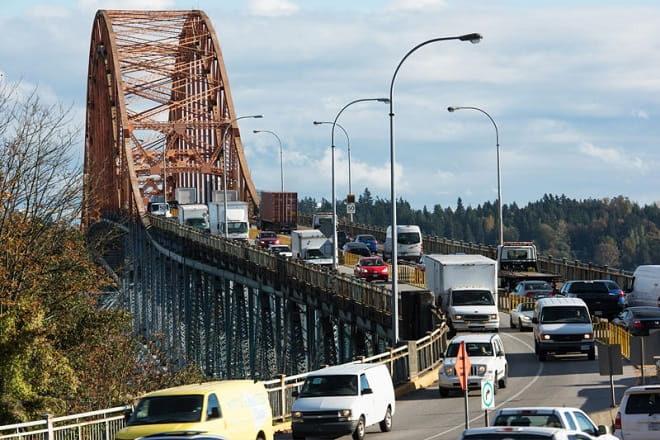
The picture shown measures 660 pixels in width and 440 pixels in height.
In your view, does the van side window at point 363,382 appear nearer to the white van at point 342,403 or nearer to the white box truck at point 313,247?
the white van at point 342,403

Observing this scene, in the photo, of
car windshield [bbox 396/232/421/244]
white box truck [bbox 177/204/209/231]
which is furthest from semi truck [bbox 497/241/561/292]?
white box truck [bbox 177/204/209/231]

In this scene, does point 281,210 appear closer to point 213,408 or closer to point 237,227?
point 237,227

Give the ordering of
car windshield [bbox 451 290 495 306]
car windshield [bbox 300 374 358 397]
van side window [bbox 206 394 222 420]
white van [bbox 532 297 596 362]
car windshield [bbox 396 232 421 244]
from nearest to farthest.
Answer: van side window [bbox 206 394 222 420], car windshield [bbox 300 374 358 397], white van [bbox 532 297 596 362], car windshield [bbox 451 290 495 306], car windshield [bbox 396 232 421 244]

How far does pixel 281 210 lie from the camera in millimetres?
111438

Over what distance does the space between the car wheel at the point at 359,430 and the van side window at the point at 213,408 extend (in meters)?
5.23

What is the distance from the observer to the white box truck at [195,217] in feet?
A: 335

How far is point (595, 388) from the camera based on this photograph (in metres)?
34.8

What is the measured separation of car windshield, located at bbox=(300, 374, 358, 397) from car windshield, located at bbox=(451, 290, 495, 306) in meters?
21.2

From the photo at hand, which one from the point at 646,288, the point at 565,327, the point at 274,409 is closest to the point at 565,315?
the point at 565,327

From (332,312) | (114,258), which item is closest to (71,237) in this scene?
(332,312)

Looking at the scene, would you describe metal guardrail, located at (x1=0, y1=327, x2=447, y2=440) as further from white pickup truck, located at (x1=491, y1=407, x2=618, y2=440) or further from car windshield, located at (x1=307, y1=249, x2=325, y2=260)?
car windshield, located at (x1=307, y1=249, x2=325, y2=260)

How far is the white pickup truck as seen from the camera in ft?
Answer: 61.0

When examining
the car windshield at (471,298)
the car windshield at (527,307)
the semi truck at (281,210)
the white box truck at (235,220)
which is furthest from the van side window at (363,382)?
the semi truck at (281,210)

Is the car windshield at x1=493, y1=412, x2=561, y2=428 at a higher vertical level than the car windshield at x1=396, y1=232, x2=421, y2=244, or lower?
lower
